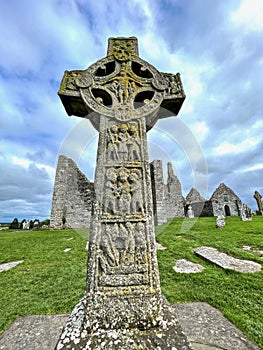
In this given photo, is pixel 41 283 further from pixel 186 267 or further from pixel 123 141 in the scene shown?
pixel 123 141

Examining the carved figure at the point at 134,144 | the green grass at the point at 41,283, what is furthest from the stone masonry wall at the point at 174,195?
the carved figure at the point at 134,144

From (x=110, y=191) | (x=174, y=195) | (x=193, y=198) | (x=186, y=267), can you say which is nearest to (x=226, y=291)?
(x=186, y=267)

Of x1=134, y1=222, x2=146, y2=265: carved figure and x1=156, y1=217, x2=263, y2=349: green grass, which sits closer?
x1=134, y1=222, x2=146, y2=265: carved figure

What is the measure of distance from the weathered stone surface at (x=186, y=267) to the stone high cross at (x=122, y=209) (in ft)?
10.4

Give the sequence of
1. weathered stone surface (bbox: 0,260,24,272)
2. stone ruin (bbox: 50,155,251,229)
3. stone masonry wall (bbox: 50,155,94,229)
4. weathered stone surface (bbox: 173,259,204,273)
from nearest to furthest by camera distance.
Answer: weathered stone surface (bbox: 173,259,204,273), weathered stone surface (bbox: 0,260,24,272), stone ruin (bbox: 50,155,251,229), stone masonry wall (bbox: 50,155,94,229)

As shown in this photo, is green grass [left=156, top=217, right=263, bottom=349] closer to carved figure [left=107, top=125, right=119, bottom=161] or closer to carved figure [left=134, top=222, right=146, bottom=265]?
carved figure [left=134, top=222, right=146, bottom=265]

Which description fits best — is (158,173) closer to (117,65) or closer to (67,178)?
(67,178)

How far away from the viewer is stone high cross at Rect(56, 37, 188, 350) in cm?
156

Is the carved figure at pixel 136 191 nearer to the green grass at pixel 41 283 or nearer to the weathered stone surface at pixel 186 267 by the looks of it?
the green grass at pixel 41 283

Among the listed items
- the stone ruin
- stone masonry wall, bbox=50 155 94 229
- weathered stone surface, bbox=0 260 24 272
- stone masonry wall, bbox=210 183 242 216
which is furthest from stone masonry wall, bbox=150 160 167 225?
stone masonry wall, bbox=210 183 242 216

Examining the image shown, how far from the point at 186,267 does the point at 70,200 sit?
48.4 ft

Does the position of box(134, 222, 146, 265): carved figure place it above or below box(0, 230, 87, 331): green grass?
above

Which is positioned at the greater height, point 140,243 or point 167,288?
point 140,243

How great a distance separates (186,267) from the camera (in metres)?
4.83
